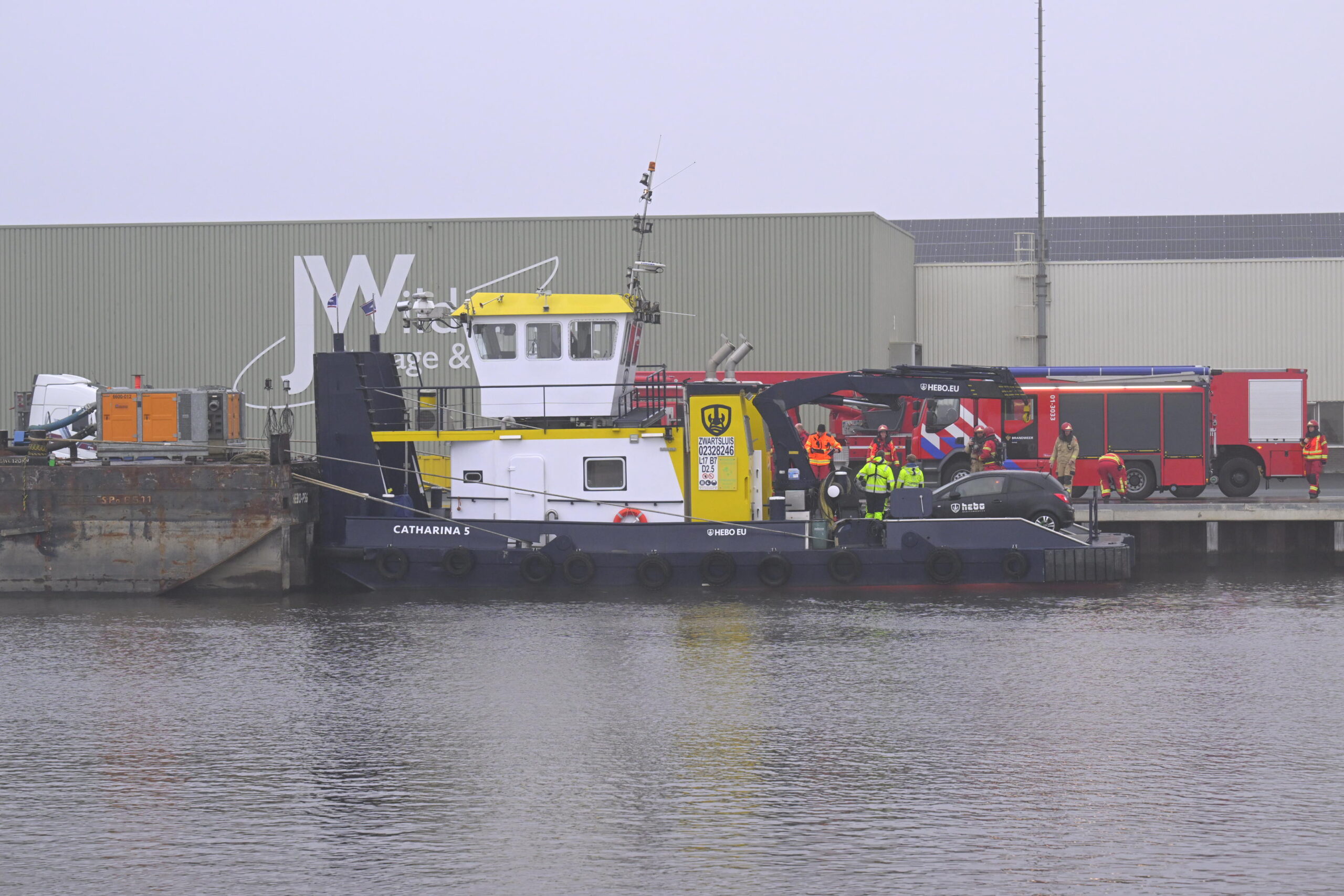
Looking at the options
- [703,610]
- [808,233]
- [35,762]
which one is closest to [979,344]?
[808,233]

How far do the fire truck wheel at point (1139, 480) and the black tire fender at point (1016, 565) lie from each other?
747cm

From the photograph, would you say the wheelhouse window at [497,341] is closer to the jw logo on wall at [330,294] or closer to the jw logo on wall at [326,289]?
the jw logo on wall at [330,294]

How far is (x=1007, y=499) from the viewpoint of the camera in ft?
62.6

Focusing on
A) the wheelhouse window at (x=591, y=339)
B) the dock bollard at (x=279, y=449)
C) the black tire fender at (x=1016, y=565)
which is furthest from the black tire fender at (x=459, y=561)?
the black tire fender at (x=1016, y=565)

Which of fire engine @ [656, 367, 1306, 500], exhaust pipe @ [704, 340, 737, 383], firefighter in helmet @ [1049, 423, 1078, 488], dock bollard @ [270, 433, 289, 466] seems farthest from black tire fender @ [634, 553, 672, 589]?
firefighter in helmet @ [1049, 423, 1078, 488]

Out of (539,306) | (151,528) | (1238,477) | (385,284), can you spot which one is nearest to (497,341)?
(539,306)

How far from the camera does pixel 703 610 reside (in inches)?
677

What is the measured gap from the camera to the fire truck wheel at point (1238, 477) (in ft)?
84.7

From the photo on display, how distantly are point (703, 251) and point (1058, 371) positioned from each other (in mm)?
10523

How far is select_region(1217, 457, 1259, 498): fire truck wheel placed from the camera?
25.8m

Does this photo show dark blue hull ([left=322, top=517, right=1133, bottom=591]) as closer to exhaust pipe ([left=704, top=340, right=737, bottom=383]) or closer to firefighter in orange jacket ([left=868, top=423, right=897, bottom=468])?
firefighter in orange jacket ([left=868, top=423, right=897, bottom=468])

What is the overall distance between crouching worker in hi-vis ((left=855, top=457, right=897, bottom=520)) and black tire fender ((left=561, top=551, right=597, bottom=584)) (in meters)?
3.81

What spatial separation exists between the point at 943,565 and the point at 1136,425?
27.0 feet

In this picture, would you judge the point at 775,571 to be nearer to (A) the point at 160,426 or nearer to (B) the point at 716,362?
(B) the point at 716,362
